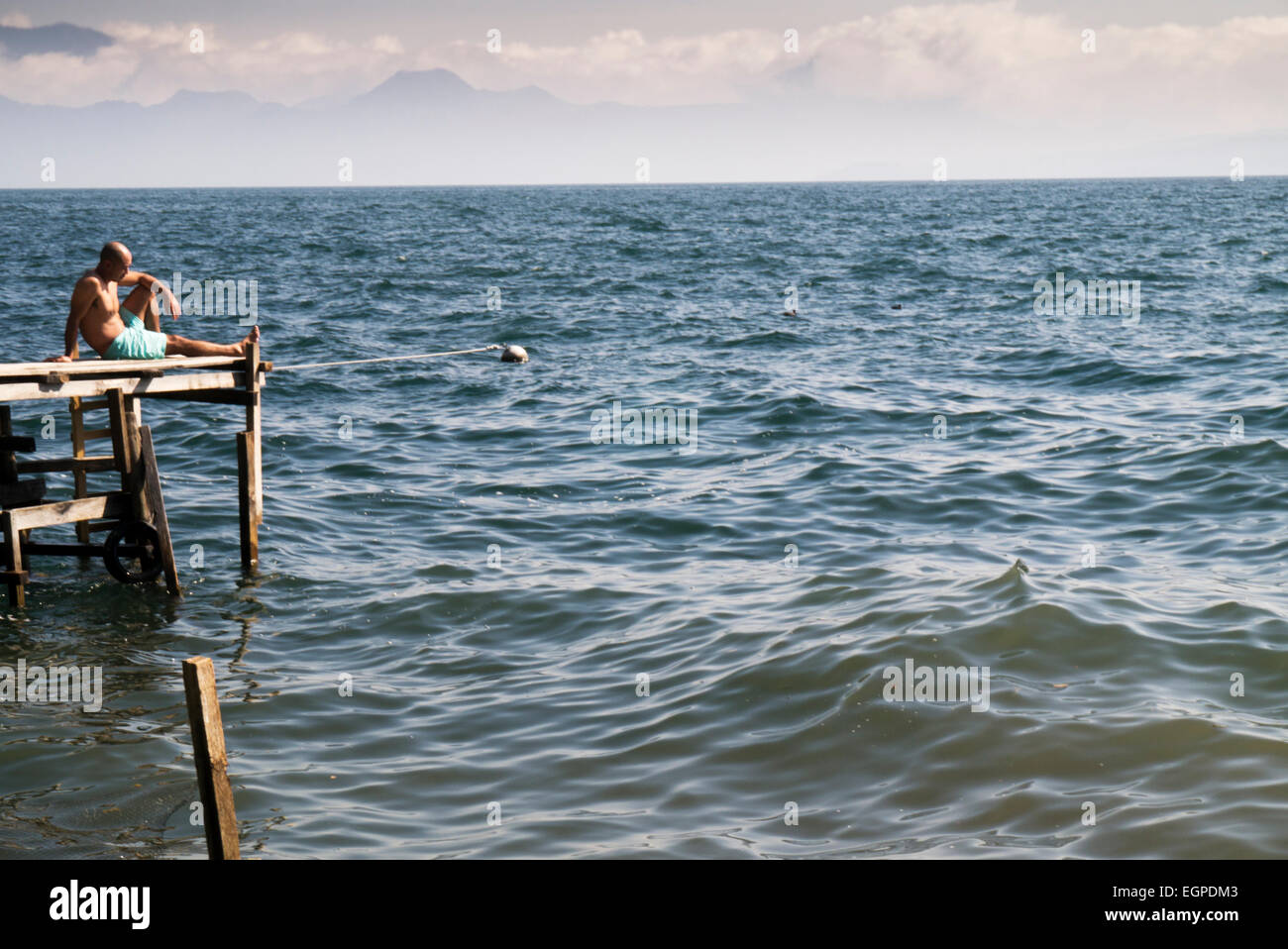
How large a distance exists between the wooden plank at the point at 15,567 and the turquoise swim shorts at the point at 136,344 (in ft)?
6.57

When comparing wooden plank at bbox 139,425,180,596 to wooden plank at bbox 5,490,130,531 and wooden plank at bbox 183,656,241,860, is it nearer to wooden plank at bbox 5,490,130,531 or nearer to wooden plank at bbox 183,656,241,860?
wooden plank at bbox 5,490,130,531

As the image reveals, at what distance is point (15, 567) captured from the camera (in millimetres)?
11852

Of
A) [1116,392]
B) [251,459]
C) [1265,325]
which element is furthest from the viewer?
[1265,325]

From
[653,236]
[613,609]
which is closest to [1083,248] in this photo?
[653,236]

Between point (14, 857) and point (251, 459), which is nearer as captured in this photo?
point (14, 857)

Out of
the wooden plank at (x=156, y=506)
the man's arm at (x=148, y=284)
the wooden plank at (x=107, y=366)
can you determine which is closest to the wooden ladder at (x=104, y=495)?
the wooden plank at (x=156, y=506)

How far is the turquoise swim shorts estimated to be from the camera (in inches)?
496

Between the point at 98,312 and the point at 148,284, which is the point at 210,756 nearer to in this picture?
the point at 98,312

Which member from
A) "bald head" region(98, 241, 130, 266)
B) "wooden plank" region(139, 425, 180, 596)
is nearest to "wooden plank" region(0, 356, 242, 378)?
"wooden plank" region(139, 425, 180, 596)

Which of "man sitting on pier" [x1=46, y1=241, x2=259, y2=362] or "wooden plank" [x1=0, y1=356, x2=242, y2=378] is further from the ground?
"man sitting on pier" [x1=46, y1=241, x2=259, y2=362]

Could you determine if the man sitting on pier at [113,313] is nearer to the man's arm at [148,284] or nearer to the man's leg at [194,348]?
the man's arm at [148,284]

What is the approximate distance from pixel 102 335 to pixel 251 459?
6.13 ft

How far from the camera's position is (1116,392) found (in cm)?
2209
